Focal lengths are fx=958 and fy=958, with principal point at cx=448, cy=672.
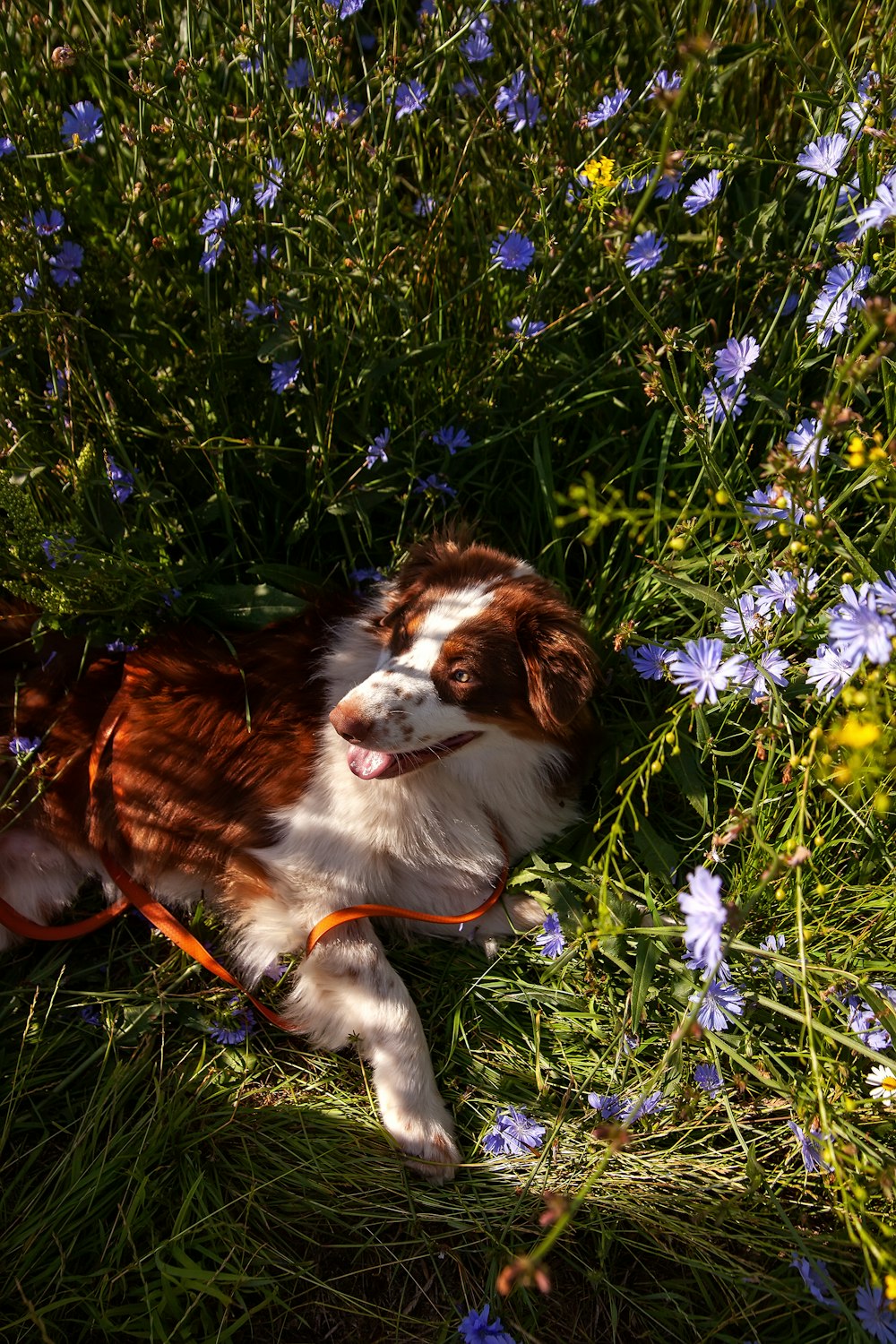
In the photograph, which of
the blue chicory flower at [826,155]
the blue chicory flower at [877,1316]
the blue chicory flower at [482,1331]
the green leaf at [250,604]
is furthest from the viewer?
the green leaf at [250,604]

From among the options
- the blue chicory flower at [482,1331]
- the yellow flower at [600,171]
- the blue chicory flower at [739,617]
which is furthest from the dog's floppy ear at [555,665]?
the blue chicory flower at [482,1331]

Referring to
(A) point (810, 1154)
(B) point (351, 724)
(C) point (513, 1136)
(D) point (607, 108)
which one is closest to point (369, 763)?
(B) point (351, 724)

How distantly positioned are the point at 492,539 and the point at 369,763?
3.15ft

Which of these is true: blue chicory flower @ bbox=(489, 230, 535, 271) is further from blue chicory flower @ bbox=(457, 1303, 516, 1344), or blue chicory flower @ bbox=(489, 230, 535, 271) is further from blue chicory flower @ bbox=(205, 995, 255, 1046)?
blue chicory flower @ bbox=(457, 1303, 516, 1344)

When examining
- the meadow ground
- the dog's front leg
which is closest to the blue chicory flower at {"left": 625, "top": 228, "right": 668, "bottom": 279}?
the meadow ground

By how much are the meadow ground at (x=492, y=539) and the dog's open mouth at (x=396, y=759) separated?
500 mm

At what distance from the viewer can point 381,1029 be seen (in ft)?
8.43

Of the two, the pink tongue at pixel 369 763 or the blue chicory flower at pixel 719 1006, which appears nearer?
the blue chicory flower at pixel 719 1006

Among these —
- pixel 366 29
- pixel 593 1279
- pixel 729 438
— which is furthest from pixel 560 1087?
pixel 366 29

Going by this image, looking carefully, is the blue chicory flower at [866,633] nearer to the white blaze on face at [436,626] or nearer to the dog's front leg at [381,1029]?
the white blaze on face at [436,626]

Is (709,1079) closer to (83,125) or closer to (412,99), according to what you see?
(412,99)

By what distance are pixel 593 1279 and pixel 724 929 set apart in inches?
38.7

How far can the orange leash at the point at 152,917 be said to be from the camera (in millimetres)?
2631

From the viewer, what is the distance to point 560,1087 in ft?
8.57
